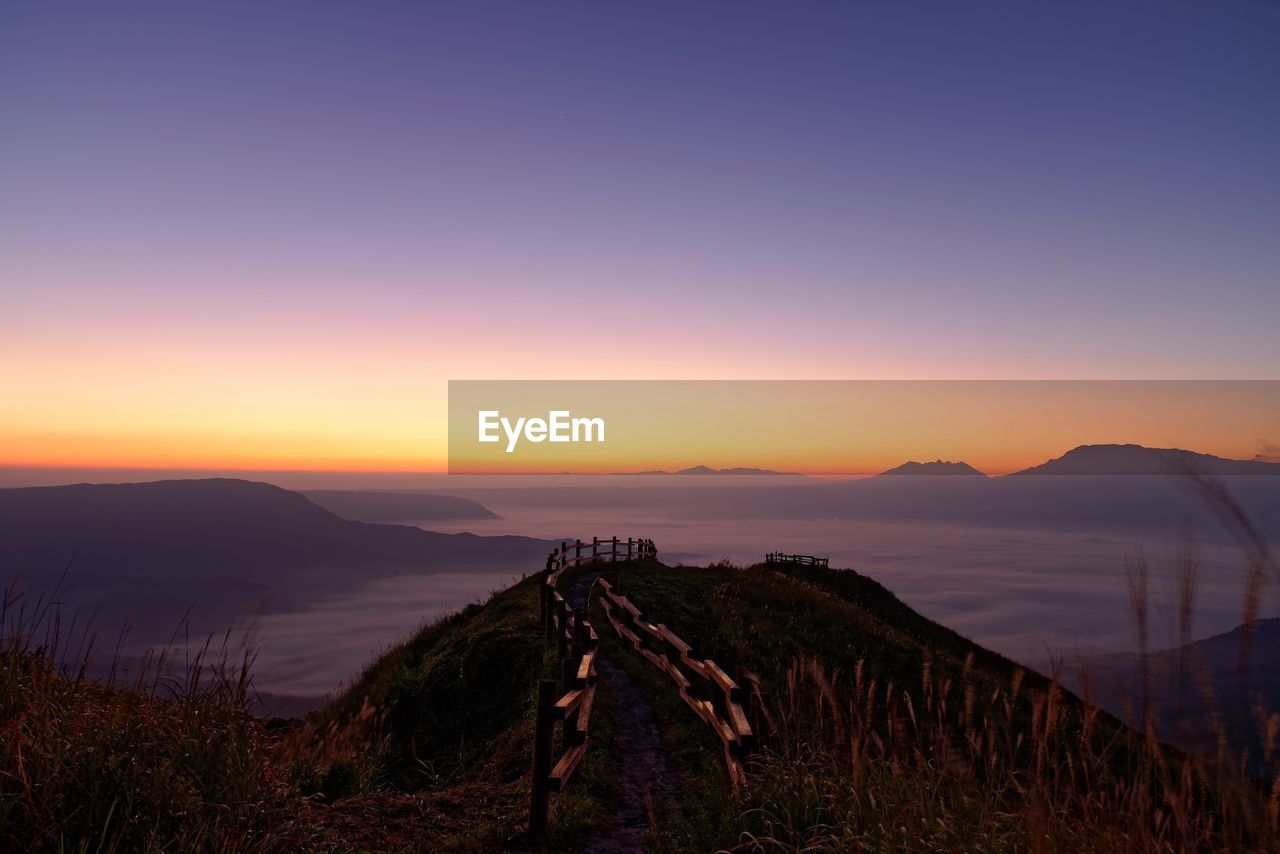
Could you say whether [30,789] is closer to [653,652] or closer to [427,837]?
[427,837]

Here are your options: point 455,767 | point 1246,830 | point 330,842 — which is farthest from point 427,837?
point 1246,830

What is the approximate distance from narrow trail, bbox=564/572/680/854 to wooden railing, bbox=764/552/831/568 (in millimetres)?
43038

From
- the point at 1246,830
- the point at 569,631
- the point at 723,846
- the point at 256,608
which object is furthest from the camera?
the point at 569,631

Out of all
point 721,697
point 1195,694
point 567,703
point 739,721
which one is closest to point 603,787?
point 567,703

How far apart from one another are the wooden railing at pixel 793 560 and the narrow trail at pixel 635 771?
141 feet

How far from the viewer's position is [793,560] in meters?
58.9

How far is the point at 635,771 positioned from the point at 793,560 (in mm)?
50889

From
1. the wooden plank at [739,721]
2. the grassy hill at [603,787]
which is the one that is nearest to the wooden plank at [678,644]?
the grassy hill at [603,787]

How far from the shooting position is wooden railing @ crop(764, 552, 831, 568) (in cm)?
5684

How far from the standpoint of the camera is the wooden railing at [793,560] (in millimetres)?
56844

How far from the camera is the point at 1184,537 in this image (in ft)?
10.4

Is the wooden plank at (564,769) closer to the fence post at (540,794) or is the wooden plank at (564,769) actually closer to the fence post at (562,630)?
the fence post at (540,794)

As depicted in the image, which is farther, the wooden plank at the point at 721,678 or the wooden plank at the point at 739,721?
the wooden plank at the point at 721,678

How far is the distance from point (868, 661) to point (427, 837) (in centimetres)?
1757
